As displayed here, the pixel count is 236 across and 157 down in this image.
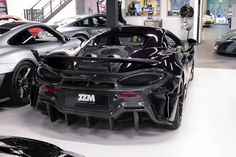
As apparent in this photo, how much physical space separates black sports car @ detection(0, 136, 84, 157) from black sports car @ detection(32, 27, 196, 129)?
3.60ft

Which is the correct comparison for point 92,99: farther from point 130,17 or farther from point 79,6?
point 79,6

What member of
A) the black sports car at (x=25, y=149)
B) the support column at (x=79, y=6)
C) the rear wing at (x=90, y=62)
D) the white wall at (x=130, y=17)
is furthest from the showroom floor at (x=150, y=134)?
the support column at (x=79, y=6)

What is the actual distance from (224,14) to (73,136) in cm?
2071

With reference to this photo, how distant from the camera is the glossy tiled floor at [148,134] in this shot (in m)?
2.98

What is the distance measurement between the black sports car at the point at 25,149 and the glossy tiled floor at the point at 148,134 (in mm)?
997

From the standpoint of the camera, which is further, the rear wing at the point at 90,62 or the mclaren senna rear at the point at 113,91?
the rear wing at the point at 90,62

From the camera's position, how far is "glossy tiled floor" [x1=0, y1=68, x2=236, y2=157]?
9.79 feet

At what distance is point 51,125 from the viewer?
363 cm

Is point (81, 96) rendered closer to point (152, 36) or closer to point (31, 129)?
point (31, 129)

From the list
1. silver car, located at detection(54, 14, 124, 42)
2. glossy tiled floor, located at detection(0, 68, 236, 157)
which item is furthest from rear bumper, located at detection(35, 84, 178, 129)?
silver car, located at detection(54, 14, 124, 42)

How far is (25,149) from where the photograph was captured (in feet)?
5.93

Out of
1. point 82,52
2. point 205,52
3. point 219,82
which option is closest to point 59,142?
point 82,52

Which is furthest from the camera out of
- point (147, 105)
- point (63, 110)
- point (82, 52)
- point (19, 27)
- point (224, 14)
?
point (224, 14)

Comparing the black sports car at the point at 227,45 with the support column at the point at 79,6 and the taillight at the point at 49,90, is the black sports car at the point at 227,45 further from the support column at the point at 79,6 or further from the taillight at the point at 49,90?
the support column at the point at 79,6
